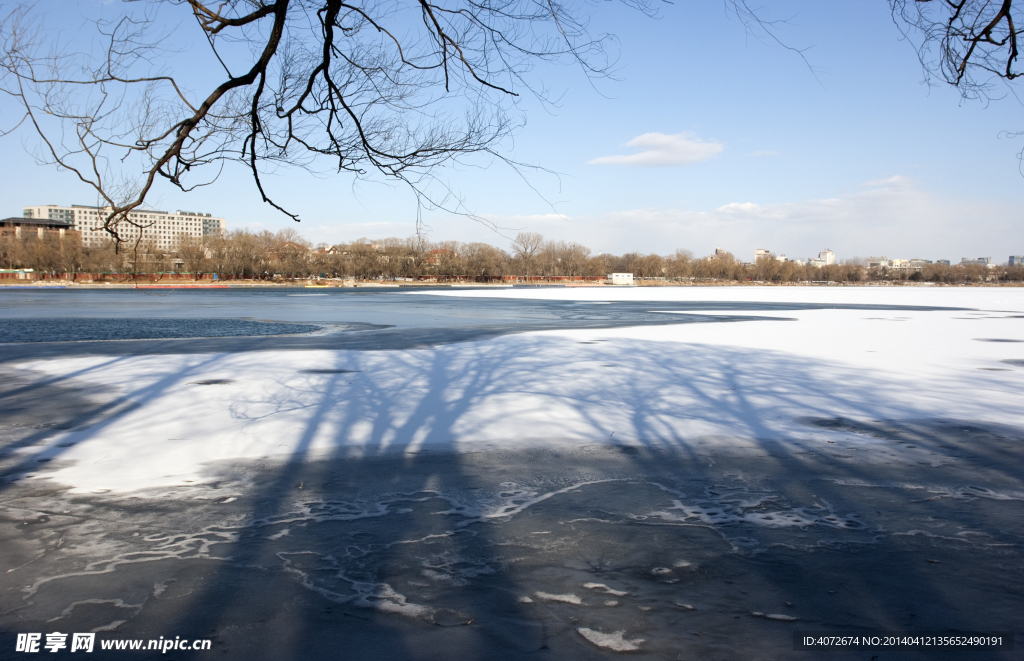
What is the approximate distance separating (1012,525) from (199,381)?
36.3 feet

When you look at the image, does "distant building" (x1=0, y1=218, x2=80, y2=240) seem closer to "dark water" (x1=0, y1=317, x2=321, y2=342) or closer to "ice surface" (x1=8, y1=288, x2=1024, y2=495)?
"ice surface" (x1=8, y1=288, x2=1024, y2=495)

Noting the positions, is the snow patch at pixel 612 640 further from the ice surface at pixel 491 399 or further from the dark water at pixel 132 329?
the dark water at pixel 132 329

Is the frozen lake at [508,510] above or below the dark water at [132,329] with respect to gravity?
above

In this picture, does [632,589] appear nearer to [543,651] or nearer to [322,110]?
[543,651]

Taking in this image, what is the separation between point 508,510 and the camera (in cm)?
545

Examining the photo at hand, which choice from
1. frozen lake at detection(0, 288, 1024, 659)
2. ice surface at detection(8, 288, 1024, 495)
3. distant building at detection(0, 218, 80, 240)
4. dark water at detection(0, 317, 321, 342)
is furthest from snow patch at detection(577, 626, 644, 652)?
dark water at detection(0, 317, 321, 342)

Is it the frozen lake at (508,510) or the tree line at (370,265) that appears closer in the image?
the frozen lake at (508,510)

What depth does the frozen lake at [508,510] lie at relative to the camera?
142 inches

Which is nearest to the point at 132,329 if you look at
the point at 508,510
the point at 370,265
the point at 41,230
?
the point at 41,230

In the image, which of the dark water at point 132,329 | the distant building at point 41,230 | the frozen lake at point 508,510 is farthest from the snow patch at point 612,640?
the dark water at point 132,329

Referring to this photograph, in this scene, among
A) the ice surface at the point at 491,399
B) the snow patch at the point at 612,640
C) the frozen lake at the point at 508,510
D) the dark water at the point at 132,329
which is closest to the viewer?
the snow patch at the point at 612,640

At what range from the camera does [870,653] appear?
3.32m

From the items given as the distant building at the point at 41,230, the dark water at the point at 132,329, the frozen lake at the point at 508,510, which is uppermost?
the distant building at the point at 41,230

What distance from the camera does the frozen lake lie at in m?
3.61
